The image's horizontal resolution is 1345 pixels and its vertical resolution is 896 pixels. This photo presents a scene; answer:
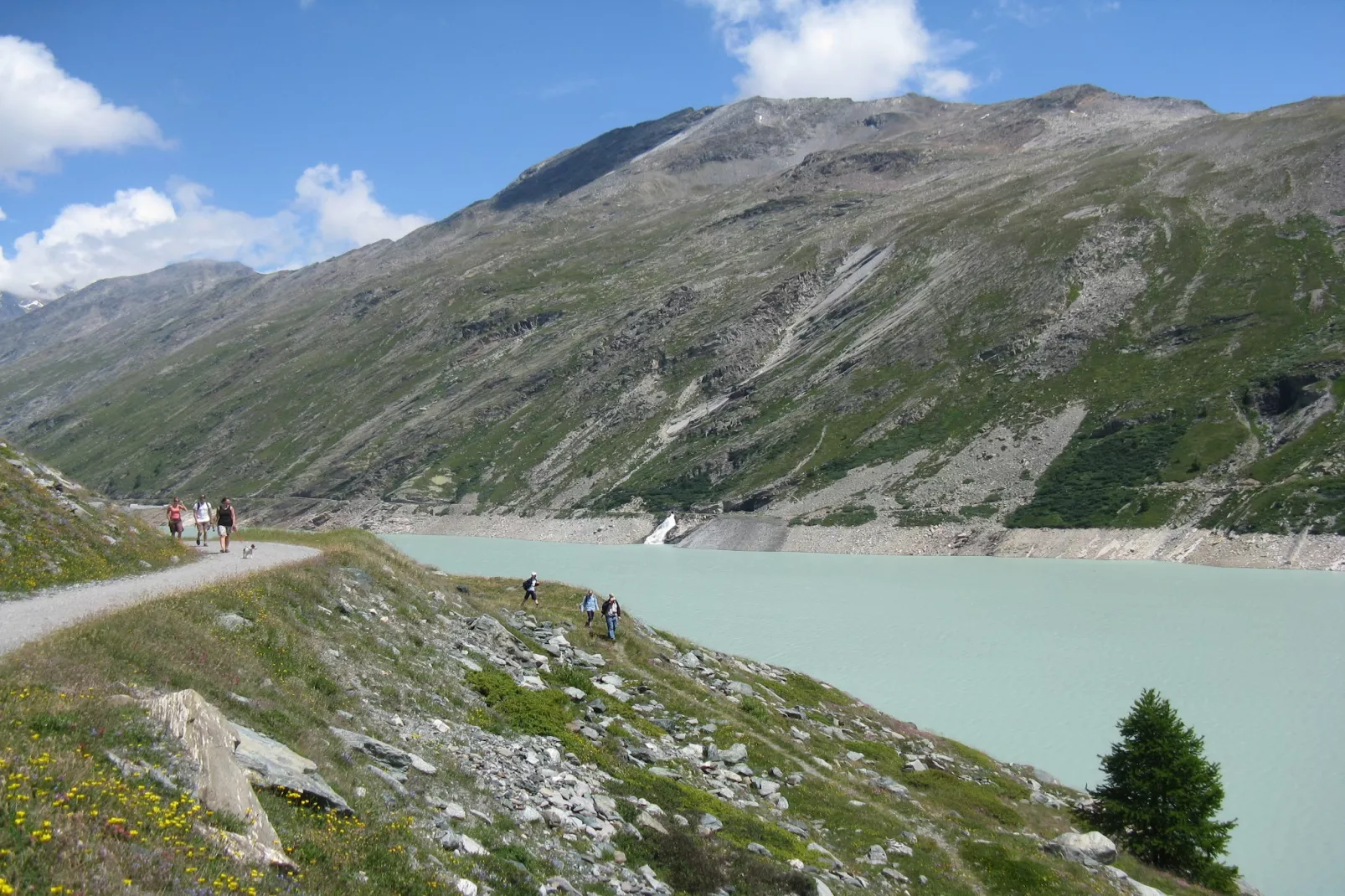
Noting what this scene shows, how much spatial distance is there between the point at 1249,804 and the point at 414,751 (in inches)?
1123

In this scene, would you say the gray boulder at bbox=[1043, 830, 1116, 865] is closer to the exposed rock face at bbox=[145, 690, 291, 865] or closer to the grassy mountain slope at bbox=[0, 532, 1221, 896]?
the grassy mountain slope at bbox=[0, 532, 1221, 896]

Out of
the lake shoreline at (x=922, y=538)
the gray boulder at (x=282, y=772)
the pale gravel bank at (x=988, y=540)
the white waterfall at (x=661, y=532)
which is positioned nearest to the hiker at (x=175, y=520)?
the gray boulder at (x=282, y=772)

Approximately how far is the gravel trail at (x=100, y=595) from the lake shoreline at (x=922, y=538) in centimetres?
9316

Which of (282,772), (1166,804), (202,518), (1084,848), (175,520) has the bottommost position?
(1084,848)

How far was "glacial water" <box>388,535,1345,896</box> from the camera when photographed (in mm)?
30016

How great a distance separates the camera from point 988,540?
105812 millimetres

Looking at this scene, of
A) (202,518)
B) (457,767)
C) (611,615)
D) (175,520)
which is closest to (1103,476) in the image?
(611,615)

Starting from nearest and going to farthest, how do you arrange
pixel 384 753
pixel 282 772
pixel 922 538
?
pixel 282 772, pixel 384 753, pixel 922 538

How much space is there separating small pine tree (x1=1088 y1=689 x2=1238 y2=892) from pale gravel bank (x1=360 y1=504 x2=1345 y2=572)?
241ft

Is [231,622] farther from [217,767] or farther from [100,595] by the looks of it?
[217,767]

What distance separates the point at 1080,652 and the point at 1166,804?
27879mm

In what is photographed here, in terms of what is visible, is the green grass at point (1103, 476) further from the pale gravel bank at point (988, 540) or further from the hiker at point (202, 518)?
the hiker at point (202, 518)

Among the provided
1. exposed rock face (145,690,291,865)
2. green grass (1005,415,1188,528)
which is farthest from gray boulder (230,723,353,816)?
green grass (1005,415,1188,528)

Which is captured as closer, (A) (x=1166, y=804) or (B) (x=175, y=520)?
(A) (x=1166, y=804)
